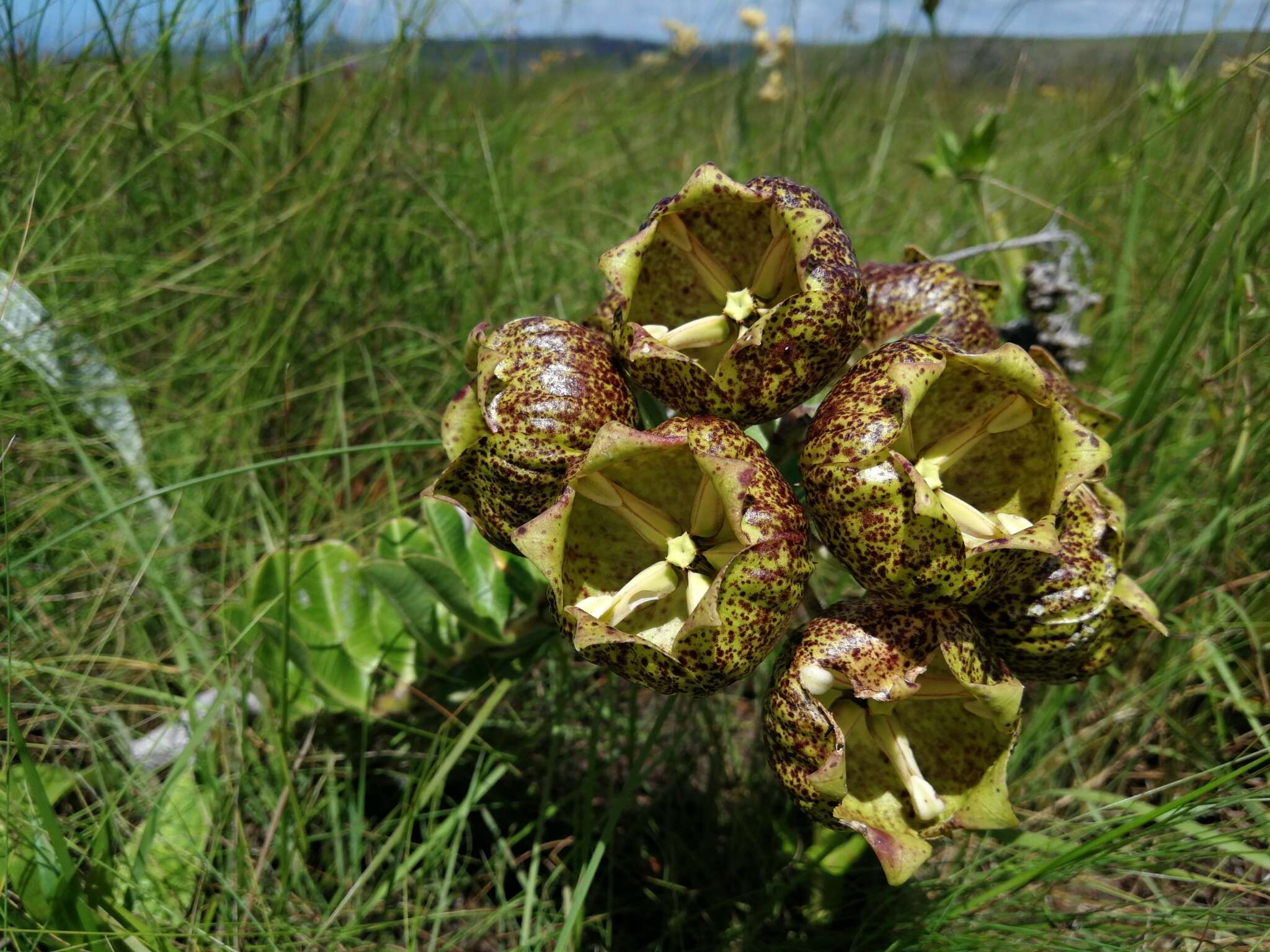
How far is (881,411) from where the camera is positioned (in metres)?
1.51

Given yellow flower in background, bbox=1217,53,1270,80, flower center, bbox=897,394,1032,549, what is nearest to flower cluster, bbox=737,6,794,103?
yellow flower in background, bbox=1217,53,1270,80

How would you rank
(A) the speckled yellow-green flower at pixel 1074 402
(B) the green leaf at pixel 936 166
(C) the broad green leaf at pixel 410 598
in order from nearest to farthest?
1. (A) the speckled yellow-green flower at pixel 1074 402
2. (C) the broad green leaf at pixel 410 598
3. (B) the green leaf at pixel 936 166

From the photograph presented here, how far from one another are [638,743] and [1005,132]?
5485 mm

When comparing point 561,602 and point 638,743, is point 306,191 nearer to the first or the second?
point 638,743

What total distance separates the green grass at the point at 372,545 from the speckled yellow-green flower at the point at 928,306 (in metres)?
0.75

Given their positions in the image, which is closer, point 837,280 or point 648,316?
point 837,280

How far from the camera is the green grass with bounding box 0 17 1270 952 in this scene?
2090mm

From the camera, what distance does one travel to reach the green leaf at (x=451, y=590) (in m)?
2.13

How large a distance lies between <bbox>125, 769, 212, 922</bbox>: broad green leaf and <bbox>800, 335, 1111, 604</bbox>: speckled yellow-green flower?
154cm

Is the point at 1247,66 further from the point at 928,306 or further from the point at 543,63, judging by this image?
the point at 543,63

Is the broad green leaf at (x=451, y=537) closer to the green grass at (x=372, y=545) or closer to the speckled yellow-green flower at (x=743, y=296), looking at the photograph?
the green grass at (x=372, y=545)

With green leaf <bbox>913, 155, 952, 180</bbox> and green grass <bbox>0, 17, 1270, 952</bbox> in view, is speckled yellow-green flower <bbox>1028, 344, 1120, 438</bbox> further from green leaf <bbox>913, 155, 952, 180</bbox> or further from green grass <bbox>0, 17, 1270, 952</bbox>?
green leaf <bbox>913, 155, 952, 180</bbox>

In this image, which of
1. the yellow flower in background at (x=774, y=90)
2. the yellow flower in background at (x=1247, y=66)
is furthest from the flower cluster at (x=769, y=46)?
the yellow flower in background at (x=1247, y=66)

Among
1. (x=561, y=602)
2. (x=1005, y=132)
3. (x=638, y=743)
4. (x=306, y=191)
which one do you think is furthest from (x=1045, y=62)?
(x=561, y=602)
